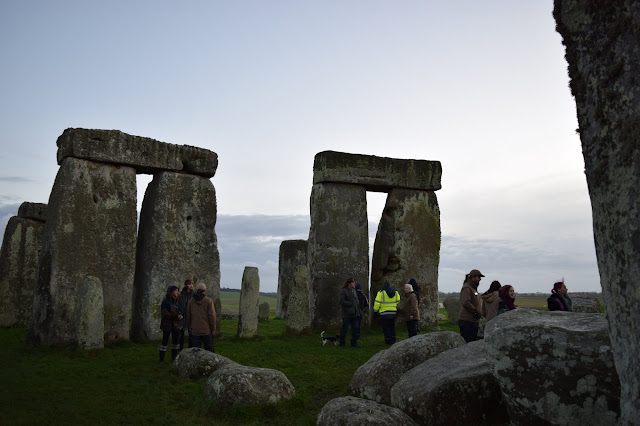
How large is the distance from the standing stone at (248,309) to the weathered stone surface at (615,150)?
11.1 meters

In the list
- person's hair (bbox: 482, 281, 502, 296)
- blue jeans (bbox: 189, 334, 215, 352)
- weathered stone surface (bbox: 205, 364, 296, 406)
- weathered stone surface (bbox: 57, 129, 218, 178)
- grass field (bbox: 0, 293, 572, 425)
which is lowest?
grass field (bbox: 0, 293, 572, 425)

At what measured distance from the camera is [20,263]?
17922 mm

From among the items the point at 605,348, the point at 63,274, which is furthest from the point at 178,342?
the point at 605,348

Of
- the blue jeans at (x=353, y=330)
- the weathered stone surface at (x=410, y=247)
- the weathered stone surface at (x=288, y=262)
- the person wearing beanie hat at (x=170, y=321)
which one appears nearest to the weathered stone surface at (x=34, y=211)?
the weathered stone surface at (x=288, y=262)

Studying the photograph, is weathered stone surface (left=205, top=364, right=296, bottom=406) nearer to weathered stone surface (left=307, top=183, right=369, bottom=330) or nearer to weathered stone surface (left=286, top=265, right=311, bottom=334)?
weathered stone surface (left=286, top=265, right=311, bottom=334)

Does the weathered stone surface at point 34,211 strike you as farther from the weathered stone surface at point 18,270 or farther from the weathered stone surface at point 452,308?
the weathered stone surface at point 452,308

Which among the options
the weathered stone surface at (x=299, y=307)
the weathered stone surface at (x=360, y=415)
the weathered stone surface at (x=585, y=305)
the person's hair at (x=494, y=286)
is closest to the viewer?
the weathered stone surface at (x=360, y=415)

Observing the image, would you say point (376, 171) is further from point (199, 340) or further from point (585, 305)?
point (199, 340)

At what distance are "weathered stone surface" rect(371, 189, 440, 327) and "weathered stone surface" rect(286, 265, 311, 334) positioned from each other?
10.7ft

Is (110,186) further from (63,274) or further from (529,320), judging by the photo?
(529,320)

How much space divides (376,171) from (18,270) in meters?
11.6

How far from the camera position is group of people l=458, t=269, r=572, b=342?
397 inches

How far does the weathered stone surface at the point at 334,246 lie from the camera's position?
1576 centimetres

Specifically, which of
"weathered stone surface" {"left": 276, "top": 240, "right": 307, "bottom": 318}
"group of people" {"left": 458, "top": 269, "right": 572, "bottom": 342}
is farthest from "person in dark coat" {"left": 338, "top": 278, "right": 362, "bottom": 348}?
"weathered stone surface" {"left": 276, "top": 240, "right": 307, "bottom": 318}
